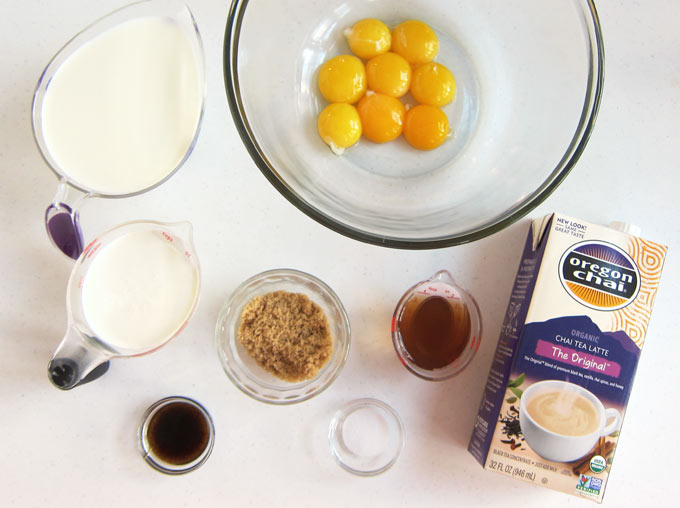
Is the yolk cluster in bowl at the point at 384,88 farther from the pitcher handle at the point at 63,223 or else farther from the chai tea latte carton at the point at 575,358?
the pitcher handle at the point at 63,223

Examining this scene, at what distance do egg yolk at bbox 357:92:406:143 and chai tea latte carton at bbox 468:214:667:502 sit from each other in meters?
0.38

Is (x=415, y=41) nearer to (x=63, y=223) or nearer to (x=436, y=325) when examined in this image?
(x=436, y=325)

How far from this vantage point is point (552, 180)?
3.38 feet

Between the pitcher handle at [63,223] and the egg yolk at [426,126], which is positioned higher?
A: the egg yolk at [426,126]

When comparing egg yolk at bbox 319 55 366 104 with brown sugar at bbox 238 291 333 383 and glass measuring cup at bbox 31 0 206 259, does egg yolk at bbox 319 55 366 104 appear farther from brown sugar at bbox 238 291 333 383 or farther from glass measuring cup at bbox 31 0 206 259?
brown sugar at bbox 238 291 333 383

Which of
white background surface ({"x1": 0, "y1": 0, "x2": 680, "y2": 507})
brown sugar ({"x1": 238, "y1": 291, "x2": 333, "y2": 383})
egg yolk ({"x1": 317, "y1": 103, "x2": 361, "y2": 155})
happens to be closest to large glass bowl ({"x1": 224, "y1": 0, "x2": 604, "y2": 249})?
egg yolk ({"x1": 317, "y1": 103, "x2": 361, "y2": 155})

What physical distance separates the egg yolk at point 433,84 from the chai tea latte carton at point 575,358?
13.7 inches

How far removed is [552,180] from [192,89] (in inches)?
29.5

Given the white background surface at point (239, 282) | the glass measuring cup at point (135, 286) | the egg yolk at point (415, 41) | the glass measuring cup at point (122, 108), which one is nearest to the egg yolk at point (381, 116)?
A: the egg yolk at point (415, 41)

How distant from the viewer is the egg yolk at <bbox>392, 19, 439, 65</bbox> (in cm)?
118

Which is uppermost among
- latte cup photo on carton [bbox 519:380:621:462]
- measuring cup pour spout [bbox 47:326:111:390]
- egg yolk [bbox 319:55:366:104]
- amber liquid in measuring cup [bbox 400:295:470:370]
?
egg yolk [bbox 319:55:366:104]

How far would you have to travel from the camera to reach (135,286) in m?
1.18

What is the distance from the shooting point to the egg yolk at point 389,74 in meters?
1.19

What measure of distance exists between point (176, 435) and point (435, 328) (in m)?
0.63
